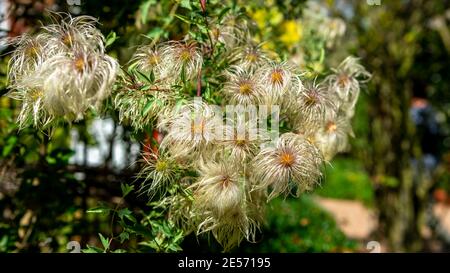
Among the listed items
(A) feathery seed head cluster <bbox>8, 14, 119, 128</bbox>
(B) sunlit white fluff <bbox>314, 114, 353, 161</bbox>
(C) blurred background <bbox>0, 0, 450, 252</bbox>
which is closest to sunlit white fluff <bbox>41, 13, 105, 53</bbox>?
(A) feathery seed head cluster <bbox>8, 14, 119, 128</bbox>

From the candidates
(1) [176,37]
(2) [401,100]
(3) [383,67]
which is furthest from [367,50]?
(1) [176,37]

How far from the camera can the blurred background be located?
2.85 meters

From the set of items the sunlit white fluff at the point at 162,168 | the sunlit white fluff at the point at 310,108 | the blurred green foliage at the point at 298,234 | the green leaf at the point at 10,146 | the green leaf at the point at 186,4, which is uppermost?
the green leaf at the point at 186,4

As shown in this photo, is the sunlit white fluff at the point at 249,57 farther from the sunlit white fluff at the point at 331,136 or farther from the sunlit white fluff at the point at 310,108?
the sunlit white fluff at the point at 331,136

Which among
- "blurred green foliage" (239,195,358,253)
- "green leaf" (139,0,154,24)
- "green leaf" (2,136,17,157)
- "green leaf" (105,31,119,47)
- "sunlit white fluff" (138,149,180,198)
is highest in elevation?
"green leaf" (139,0,154,24)

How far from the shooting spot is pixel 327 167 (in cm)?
373

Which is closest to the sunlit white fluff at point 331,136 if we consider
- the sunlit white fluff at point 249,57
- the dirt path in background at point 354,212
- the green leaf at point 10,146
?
the sunlit white fluff at point 249,57

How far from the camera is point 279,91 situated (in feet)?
6.49

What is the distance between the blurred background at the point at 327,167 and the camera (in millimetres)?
2854

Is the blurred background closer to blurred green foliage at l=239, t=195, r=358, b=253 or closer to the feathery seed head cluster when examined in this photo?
blurred green foliage at l=239, t=195, r=358, b=253

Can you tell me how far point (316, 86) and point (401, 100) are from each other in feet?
12.3

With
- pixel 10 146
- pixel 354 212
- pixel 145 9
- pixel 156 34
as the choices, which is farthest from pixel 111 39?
pixel 354 212
